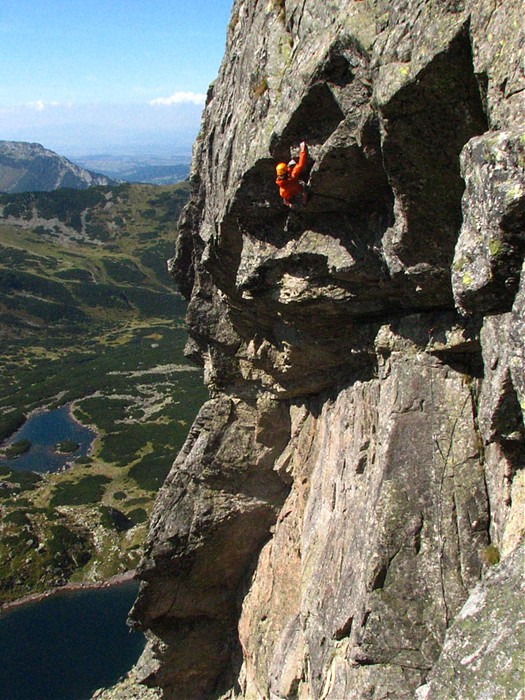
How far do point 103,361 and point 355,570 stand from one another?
547 ft

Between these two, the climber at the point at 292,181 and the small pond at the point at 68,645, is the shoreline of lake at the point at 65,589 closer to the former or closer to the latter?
the small pond at the point at 68,645

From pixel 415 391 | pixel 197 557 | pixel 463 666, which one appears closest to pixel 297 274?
pixel 415 391

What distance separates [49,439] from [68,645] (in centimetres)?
6212

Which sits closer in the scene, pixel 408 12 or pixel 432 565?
pixel 408 12

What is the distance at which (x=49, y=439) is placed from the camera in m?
117

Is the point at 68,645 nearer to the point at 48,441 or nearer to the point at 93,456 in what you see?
the point at 93,456

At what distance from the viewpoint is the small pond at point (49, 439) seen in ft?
340

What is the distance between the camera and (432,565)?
14664 millimetres

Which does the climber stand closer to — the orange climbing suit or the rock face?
the orange climbing suit

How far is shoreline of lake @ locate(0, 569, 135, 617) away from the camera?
206ft

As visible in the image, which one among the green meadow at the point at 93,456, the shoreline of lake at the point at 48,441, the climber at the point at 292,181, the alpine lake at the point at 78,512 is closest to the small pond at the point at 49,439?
the shoreline of lake at the point at 48,441

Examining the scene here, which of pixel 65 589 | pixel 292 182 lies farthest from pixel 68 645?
pixel 292 182

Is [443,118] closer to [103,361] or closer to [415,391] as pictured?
[415,391]

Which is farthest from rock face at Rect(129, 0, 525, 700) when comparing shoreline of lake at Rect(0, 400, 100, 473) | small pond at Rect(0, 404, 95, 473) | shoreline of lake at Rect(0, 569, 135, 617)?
small pond at Rect(0, 404, 95, 473)
